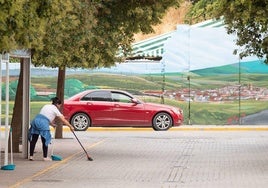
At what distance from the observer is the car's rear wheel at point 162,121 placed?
30828 mm

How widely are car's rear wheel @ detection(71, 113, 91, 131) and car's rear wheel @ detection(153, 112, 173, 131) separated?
2.50 metres

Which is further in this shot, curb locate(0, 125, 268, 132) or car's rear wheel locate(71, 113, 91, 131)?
curb locate(0, 125, 268, 132)

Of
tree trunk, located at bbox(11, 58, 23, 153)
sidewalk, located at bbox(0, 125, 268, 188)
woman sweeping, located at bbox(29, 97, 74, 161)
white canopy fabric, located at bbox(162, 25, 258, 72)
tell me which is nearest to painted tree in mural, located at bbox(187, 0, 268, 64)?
woman sweeping, located at bbox(29, 97, 74, 161)

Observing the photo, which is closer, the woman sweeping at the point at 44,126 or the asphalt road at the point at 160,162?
the asphalt road at the point at 160,162

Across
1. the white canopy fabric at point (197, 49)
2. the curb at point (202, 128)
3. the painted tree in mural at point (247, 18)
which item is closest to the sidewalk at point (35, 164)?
the curb at point (202, 128)

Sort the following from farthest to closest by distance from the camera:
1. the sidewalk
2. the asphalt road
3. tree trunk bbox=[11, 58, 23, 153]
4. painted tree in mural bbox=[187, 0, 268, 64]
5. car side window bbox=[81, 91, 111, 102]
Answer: car side window bbox=[81, 91, 111, 102] → tree trunk bbox=[11, 58, 23, 153] → painted tree in mural bbox=[187, 0, 268, 64] → the sidewalk → the asphalt road

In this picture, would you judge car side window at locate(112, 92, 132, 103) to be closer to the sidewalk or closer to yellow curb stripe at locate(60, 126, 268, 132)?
yellow curb stripe at locate(60, 126, 268, 132)

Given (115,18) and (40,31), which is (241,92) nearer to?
(115,18)

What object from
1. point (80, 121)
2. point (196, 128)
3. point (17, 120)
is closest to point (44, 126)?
point (17, 120)

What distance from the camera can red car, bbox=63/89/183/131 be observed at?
3066 cm

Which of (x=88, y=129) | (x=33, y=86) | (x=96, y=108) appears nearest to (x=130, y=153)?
(x=96, y=108)

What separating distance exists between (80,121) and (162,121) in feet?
10.1

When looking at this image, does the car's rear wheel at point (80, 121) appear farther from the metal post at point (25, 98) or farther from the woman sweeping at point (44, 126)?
the woman sweeping at point (44, 126)

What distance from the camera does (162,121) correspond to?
3105 centimetres
